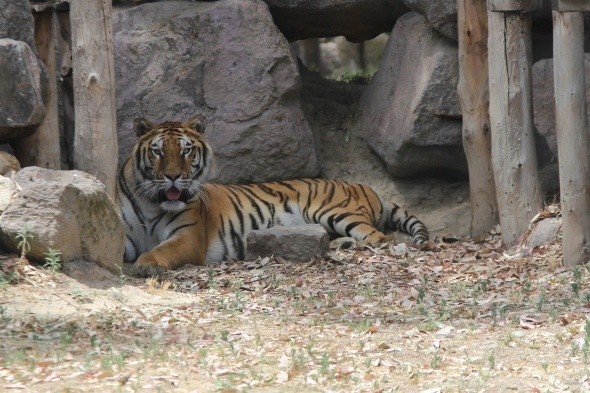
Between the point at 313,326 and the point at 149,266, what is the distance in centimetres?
207

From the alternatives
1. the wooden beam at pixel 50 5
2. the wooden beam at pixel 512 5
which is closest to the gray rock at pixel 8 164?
the wooden beam at pixel 50 5

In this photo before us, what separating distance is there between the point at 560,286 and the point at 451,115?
107 inches

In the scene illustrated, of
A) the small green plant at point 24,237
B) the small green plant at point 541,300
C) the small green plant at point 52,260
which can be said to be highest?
the small green plant at point 24,237

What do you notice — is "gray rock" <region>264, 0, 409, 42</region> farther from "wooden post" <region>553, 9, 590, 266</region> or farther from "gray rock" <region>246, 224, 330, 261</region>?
"wooden post" <region>553, 9, 590, 266</region>

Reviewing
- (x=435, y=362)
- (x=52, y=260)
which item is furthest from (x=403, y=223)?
(x=435, y=362)

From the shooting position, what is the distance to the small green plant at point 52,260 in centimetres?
673

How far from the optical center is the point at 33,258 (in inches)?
273

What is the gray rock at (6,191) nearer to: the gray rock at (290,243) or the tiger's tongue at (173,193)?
the tiger's tongue at (173,193)

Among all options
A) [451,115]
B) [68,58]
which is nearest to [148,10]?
[68,58]

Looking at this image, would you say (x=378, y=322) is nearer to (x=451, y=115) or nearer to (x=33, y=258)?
(x=33, y=258)

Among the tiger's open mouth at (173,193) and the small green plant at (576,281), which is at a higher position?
the tiger's open mouth at (173,193)

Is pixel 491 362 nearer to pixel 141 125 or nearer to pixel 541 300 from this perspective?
pixel 541 300

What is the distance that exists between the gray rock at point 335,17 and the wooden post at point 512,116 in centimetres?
191

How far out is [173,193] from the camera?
9078mm
